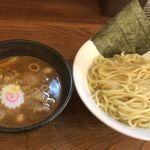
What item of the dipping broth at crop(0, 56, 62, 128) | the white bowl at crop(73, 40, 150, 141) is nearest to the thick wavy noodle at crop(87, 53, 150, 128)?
the white bowl at crop(73, 40, 150, 141)

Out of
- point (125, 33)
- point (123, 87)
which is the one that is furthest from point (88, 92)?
point (125, 33)

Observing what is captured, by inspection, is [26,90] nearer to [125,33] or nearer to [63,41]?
[63,41]

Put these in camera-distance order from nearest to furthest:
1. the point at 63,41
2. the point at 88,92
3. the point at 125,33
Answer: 1. the point at 88,92
2. the point at 125,33
3. the point at 63,41

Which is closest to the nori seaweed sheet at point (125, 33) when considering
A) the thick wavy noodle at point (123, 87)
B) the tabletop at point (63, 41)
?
the thick wavy noodle at point (123, 87)

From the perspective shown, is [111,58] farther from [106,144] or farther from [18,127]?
[18,127]

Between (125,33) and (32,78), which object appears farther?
(125,33)

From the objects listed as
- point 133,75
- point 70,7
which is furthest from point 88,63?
point 70,7

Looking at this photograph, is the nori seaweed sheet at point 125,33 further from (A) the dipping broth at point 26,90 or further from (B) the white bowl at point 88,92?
(A) the dipping broth at point 26,90
